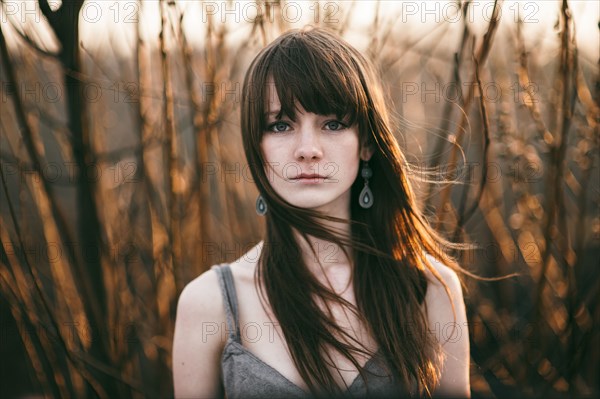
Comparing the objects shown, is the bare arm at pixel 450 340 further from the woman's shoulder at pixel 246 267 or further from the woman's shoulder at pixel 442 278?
the woman's shoulder at pixel 246 267

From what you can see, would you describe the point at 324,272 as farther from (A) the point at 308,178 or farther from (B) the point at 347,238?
(A) the point at 308,178

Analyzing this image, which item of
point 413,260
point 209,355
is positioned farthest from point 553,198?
point 209,355

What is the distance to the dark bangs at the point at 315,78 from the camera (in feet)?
3.76

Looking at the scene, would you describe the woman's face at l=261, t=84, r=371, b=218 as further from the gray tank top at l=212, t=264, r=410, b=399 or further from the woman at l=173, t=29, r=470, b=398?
the gray tank top at l=212, t=264, r=410, b=399

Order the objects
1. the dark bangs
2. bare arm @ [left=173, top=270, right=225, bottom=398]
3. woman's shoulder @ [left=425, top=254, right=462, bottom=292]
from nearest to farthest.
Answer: the dark bangs
bare arm @ [left=173, top=270, right=225, bottom=398]
woman's shoulder @ [left=425, top=254, right=462, bottom=292]

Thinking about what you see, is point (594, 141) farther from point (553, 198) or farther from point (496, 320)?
point (496, 320)

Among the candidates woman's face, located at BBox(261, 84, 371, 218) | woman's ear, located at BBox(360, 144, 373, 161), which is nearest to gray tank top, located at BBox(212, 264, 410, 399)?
woman's face, located at BBox(261, 84, 371, 218)

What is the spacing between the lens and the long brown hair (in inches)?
Result: 46.1

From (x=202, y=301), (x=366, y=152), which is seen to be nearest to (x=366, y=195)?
(x=366, y=152)

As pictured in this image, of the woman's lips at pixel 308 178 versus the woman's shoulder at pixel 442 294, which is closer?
the woman's lips at pixel 308 178

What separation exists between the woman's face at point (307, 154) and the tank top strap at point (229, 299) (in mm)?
225

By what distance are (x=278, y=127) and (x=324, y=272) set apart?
347 mm

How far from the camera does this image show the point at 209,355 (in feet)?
4.10

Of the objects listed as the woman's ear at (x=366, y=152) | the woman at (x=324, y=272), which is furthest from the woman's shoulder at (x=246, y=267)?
the woman's ear at (x=366, y=152)
